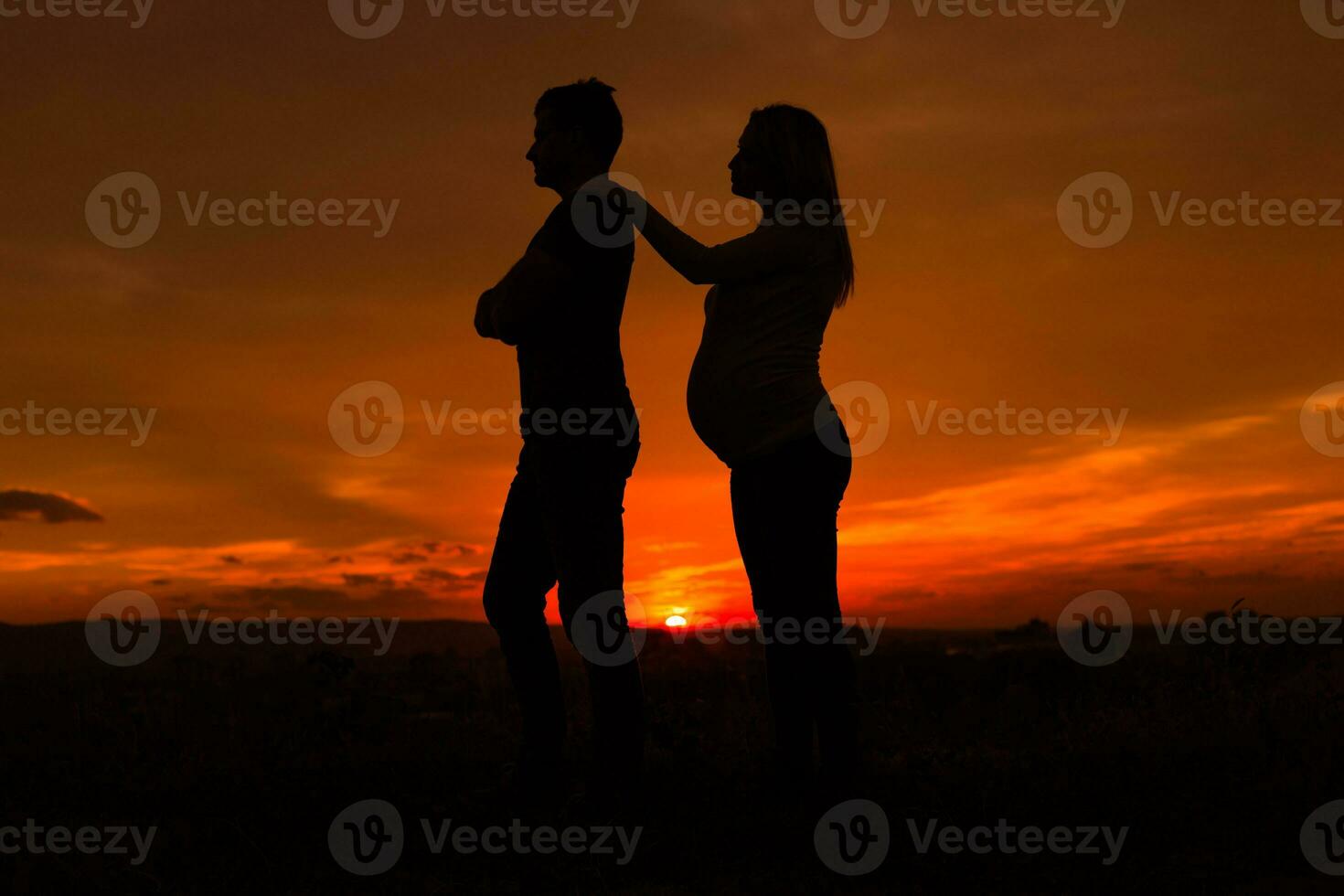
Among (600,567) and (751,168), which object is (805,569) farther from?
(751,168)

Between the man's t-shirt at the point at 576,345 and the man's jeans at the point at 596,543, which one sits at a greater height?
the man's t-shirt at the point at 576,345

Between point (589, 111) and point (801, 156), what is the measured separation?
88cm

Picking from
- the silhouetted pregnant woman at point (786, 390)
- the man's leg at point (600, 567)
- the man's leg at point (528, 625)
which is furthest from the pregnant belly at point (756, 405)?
the man's leg at point (528, 625)

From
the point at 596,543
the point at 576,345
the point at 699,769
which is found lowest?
the point at 699,769

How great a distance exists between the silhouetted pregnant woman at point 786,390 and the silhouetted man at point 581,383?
307 millimetres

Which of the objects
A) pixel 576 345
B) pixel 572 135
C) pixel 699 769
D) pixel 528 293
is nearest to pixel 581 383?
pixel 576 345

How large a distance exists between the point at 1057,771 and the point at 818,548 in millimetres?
2276

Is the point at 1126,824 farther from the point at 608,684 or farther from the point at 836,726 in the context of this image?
the point at 608,684

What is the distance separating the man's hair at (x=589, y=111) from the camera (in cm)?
473

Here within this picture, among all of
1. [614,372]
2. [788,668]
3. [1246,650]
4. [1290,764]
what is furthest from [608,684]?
[1246,650]

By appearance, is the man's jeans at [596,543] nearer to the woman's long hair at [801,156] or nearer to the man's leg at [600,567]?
the man's leg at [600,567]

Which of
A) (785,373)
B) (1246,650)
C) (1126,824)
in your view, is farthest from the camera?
(1246,650)

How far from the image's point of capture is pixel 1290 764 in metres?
5.79

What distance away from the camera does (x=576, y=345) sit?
4.70m
